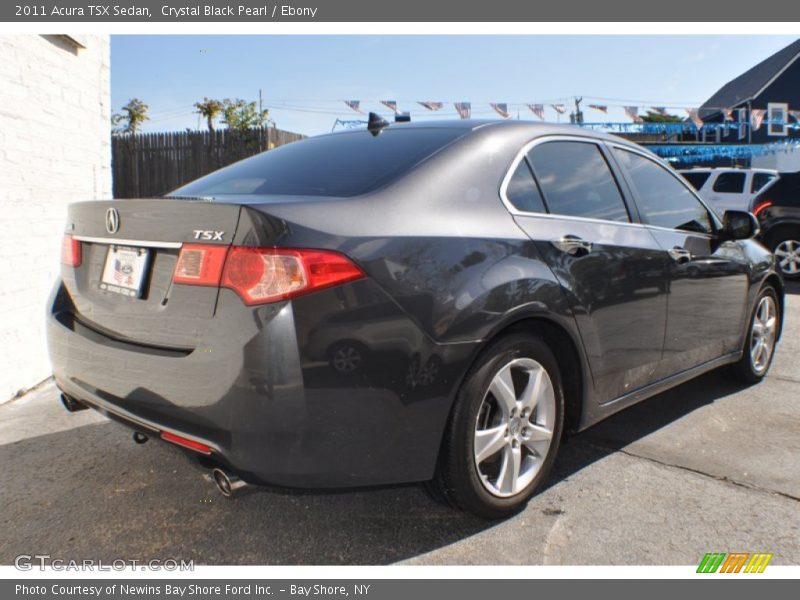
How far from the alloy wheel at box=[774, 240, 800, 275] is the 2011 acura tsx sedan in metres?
7.68

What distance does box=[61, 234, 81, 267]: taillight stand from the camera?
2748 mm

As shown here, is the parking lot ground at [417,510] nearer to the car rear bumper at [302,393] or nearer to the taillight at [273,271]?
the car rear bumper at [302,393]

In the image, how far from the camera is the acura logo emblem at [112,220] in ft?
8.16

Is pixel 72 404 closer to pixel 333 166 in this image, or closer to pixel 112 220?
pixel 112 220

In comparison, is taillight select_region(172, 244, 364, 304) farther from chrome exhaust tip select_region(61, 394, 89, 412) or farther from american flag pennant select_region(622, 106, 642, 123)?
american flag pennant select_region(622, 106, 642, 123)

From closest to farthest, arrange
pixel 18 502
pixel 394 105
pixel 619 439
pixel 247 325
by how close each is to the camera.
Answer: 1. pixel 247 325
2. pixel 18 502
3. pixel 619 439
4. pixel 394 105

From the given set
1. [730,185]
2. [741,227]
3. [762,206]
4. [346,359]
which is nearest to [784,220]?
[762,206]

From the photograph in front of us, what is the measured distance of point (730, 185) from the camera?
14.8m

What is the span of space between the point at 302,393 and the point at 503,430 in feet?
2.98
